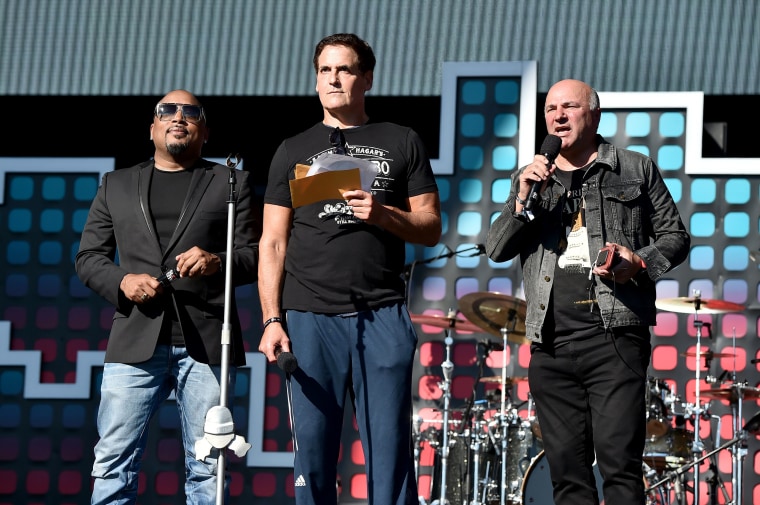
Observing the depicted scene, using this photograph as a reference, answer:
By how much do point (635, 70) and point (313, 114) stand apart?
208cm

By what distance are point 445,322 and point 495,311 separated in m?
0.35

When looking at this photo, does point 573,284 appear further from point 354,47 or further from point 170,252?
point 170,252

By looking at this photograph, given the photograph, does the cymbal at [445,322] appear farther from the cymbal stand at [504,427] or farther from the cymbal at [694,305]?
the cymbal at [694,305]

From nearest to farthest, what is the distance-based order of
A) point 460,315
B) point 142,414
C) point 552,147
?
point 552,147 → point 142,414 → point 460,315

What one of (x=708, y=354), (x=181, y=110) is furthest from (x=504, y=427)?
(x=181, y=110)

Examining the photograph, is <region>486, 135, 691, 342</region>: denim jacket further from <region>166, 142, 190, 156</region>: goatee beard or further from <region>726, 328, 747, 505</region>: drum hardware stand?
<region>726, 328, 747, 505</region>: drum hardware stand

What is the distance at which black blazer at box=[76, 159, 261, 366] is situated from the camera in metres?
3.96

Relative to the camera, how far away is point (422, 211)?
360 cm

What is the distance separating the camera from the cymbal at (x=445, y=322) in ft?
22.2

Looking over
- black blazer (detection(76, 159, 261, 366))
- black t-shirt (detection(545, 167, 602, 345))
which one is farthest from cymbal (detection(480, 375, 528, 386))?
black t-shirt (detection(545, 167, 602, 345))

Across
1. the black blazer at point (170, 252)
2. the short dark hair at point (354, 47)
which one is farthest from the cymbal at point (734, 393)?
the short dark hair at point (354, 47)

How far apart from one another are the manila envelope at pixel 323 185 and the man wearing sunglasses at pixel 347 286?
0.04 metres

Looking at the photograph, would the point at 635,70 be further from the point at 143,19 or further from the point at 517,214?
the point at 517,214

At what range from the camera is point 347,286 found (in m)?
3.51
